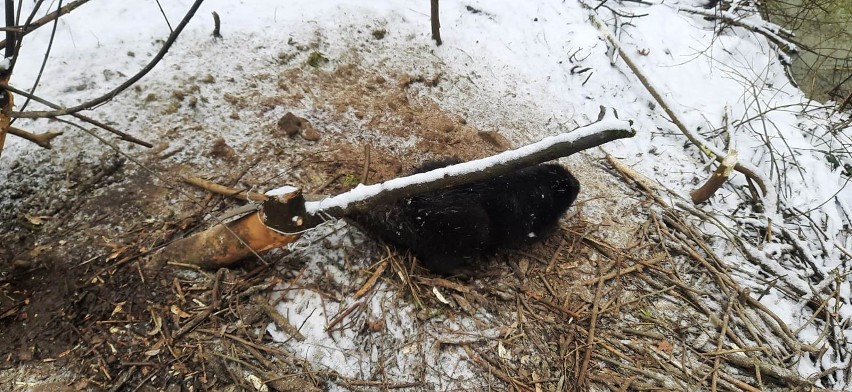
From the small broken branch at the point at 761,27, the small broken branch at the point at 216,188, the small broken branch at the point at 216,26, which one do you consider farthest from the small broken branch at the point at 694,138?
the small broken branch at the point at 216,26

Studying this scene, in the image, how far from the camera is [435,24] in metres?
4.41

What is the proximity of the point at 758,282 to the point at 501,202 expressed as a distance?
1974 millimetres

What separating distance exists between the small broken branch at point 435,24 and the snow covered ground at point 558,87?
0.09 meters

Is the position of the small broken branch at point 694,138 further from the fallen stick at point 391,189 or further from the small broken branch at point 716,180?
the fallen stick at point 391,189

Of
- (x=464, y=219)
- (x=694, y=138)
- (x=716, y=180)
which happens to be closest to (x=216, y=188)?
(x=464, y=219)

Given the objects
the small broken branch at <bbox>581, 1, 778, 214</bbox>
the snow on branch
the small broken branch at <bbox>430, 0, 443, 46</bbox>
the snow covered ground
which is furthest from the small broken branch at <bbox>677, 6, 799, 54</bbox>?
the snow on branch

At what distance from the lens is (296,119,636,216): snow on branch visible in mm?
2357

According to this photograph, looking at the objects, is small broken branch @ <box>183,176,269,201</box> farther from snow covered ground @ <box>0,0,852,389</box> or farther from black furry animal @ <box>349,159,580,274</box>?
black furry animal @ <box>349,159,580,274</box>

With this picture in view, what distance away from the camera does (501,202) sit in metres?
2.93

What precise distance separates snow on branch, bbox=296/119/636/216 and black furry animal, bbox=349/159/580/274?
0.34 meters

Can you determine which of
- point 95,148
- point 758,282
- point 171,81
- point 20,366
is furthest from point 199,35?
point 758,282

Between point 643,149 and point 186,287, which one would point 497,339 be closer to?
point 186,287

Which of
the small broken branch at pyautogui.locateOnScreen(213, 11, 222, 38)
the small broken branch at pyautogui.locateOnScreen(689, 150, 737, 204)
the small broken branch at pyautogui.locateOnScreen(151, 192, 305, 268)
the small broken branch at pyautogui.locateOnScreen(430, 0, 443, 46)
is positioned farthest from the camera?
the small broken branch at pyautogui.locateOnScreen(430, 0, 443, 46)

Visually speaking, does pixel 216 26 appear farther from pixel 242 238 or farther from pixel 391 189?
pixel 391 189
